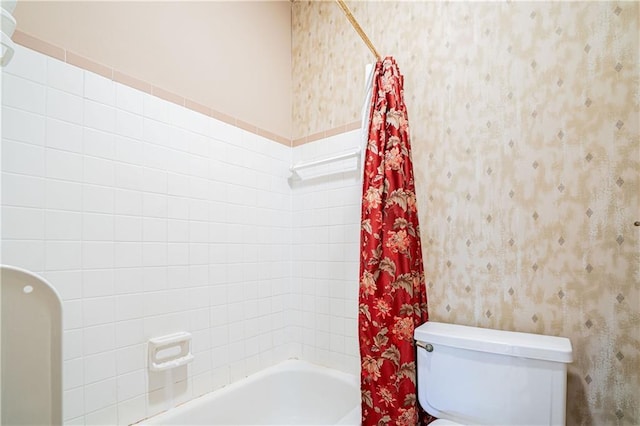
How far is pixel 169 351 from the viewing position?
1.41 meters

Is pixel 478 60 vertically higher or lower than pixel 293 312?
higher

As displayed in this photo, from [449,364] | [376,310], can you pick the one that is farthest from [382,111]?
[449,364]

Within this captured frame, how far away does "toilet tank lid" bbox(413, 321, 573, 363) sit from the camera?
43.1 inches

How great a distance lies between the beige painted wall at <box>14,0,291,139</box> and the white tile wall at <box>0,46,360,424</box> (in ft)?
0.39

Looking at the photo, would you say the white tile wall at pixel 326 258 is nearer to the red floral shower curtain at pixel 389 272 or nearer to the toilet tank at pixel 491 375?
the red floral shower curtain at pixel 389 272

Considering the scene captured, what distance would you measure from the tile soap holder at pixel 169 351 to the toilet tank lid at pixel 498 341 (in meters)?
1.00

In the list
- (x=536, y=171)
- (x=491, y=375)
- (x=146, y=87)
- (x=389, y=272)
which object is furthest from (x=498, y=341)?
(x=146, y=87)

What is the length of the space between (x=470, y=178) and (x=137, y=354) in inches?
63.5

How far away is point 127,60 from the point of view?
1350 millimetres

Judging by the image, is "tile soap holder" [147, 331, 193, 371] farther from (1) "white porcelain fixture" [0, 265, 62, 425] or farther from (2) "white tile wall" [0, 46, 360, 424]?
(1) "white porcelain fixture" [0, 265, 62, 425]

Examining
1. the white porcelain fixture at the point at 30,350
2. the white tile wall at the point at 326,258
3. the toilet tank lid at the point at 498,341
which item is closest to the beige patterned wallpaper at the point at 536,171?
the toilet tank lid at the point at 498,341

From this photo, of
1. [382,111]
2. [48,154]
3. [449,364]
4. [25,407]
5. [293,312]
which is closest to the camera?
[25,407]

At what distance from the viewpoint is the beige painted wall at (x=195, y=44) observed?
121 cm

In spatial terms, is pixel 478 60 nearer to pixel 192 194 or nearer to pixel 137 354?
pixel 192 194
